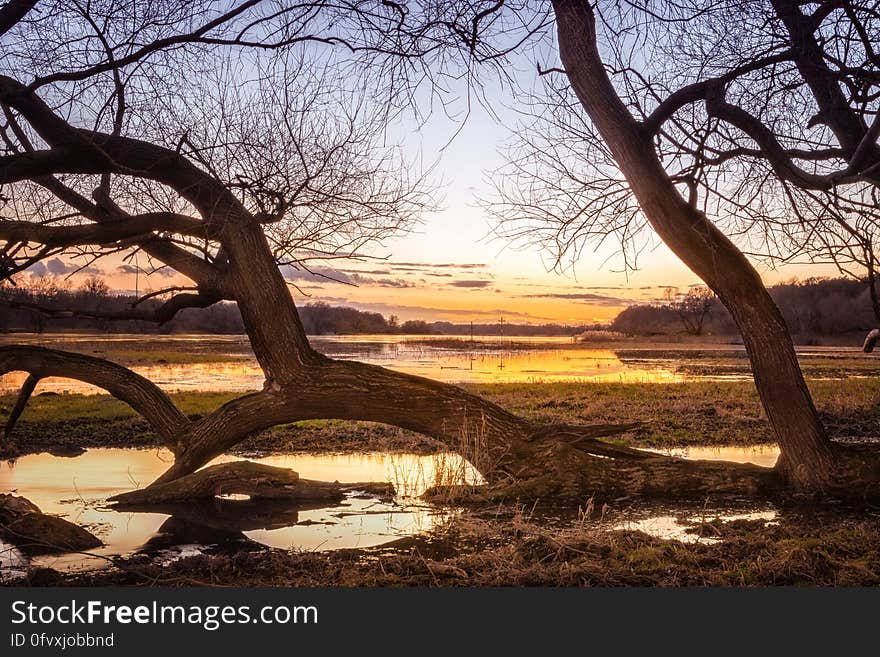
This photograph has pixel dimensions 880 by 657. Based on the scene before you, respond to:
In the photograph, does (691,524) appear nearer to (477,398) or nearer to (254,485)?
(477,398)

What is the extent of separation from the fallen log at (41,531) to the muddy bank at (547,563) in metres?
1.01

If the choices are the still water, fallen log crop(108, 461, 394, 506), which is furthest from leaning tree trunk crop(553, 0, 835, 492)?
fallen log crop(108, 461, 394, 506)

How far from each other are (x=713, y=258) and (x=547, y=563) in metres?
4.42

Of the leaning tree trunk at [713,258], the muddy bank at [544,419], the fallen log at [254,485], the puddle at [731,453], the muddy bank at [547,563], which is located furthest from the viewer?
the muddy bank at [544,419]

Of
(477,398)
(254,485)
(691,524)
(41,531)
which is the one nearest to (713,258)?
(691,524)

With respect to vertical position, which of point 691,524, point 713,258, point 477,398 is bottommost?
point 691,524

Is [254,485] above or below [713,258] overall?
below

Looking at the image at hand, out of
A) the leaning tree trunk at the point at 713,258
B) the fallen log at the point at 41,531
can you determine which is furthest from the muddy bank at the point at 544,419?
the fallen log at the point at 41,531

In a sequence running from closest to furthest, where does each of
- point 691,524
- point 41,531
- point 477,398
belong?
point 41,531
point 691,524
point 477,398

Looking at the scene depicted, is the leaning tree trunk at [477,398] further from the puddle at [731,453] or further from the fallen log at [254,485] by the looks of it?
the puddle at [731,453]

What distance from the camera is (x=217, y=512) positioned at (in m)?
9.47

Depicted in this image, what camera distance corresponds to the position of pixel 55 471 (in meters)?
12.1

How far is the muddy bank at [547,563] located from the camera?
20.2 ft

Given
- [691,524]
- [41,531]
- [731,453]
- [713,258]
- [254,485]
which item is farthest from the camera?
[731,453]
